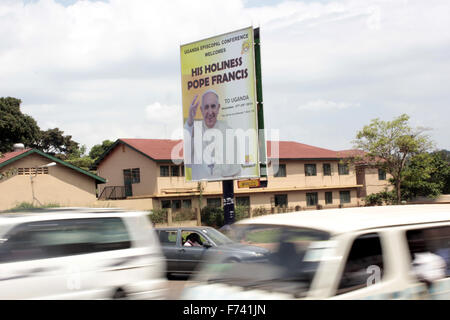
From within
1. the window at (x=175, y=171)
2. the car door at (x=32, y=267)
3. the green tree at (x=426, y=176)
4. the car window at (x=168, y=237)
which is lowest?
the car window at (x=168, y=237)

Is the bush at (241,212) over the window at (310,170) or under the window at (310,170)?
under

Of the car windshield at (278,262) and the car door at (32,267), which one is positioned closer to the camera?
the car windshield at (278,262)

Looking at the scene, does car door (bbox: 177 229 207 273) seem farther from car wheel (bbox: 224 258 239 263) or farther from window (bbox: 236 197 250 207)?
window (bbox: 236 197 250 207)

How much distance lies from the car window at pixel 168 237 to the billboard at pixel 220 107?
12.6m

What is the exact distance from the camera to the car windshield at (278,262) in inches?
176

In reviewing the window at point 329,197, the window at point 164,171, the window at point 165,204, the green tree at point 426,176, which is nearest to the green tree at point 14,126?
the window at point 164,171

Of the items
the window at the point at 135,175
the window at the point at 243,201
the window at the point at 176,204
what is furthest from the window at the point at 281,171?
the window at the point at 135,175

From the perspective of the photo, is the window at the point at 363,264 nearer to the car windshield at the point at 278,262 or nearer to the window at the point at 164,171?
the car windshield at the point at 278,262

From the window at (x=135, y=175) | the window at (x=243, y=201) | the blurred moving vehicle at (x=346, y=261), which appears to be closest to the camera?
the blurred moving vehicle at (x=346, y=261)

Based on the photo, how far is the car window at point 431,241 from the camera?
189 inches

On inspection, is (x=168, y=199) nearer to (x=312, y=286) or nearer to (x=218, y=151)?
(x=218, y=151)

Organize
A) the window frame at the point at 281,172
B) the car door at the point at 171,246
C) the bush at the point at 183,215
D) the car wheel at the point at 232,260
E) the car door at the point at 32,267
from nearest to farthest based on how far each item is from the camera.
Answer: the car wheel at the point at 232,260
the car door at the point at 32,267
the car door at the point at 171,246
the bush at the point at 183,215
the window frame at the point at 281,172
